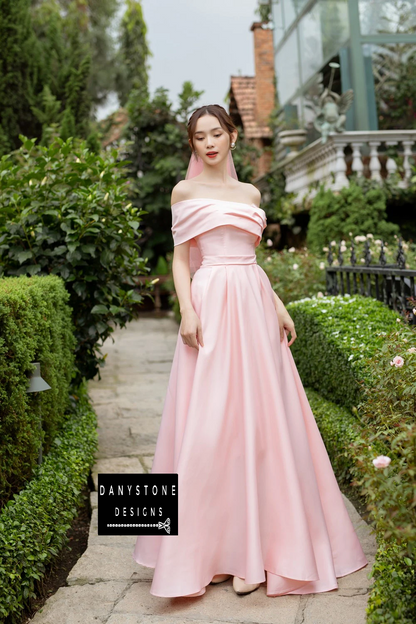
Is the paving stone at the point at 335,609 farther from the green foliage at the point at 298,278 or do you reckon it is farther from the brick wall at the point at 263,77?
the brick wall at the point at 263,77

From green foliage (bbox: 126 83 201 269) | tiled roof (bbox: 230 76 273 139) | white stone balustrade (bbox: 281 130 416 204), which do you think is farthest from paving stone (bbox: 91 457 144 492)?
tiled roof (bbox: 230 76 273 139)

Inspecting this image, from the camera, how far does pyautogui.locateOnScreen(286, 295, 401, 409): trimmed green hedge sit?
379cm

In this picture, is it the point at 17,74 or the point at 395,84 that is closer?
the point at 395,84

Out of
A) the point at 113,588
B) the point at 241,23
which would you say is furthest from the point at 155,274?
the point at 113,588

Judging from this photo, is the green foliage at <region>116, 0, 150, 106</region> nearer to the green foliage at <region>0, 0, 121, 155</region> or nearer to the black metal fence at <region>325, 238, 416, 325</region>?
the green foliage at <region>0, 0, 121, 155</region>

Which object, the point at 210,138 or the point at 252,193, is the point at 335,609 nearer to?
the point at 252,193

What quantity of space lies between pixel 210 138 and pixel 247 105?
44.4 ft

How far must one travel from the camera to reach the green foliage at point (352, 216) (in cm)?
841

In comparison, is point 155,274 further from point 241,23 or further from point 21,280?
point 21,280

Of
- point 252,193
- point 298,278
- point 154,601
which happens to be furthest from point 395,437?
point 298,278

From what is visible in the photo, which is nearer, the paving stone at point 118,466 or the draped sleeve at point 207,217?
the draped sleeve at point 207,217

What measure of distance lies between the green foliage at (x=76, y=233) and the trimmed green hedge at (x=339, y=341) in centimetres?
135

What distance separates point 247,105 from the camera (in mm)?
15609

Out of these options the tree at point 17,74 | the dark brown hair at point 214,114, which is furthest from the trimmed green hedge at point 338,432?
the tree at point 17,74
